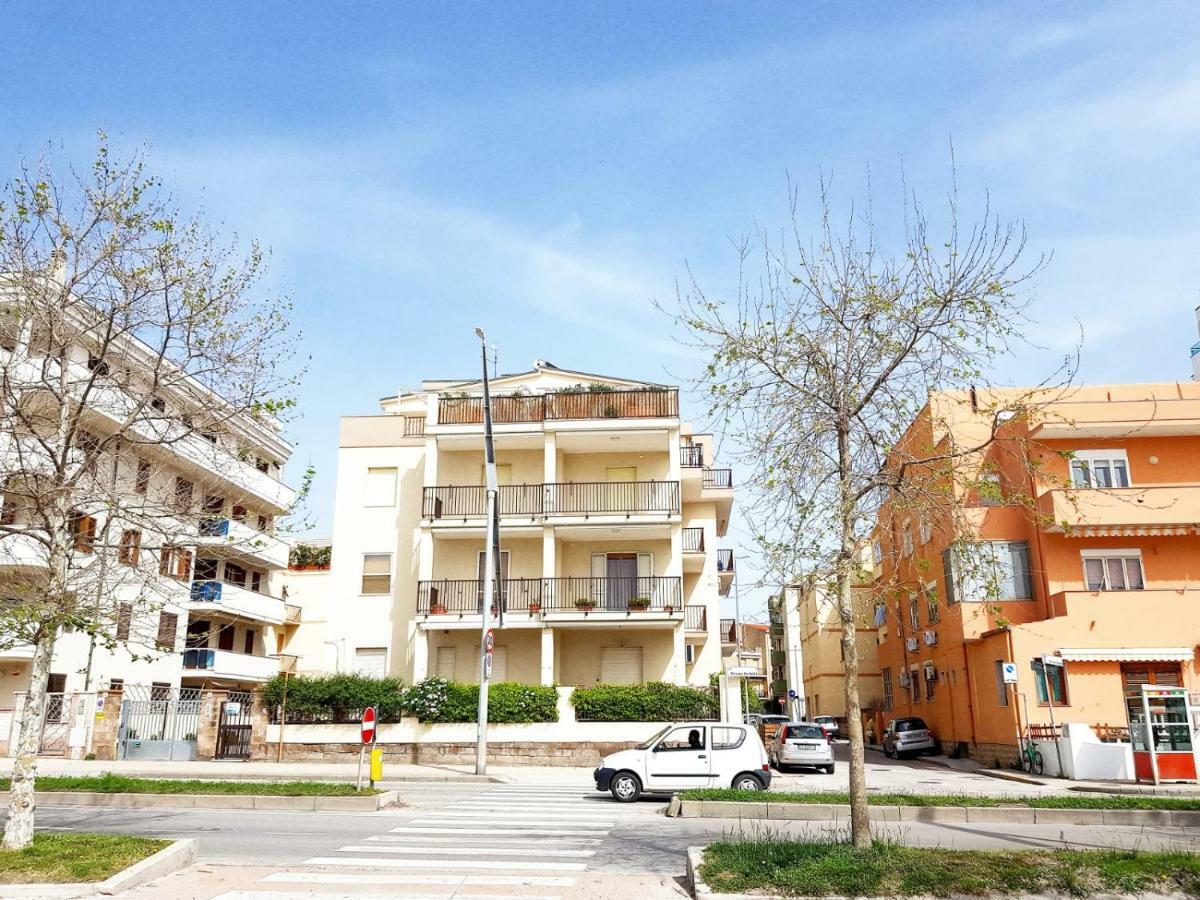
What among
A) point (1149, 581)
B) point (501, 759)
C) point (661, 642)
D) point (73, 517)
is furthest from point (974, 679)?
point (73, 517)

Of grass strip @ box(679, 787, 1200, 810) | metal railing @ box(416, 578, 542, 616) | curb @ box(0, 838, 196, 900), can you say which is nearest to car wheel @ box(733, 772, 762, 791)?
grass strip @ box(679, 787, 1200, 810)

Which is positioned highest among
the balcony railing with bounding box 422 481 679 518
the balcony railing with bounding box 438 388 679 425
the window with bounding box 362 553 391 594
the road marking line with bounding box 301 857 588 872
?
the balcony railing with bounding box 438 388 679 425

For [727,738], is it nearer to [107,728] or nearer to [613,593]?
[613,593]

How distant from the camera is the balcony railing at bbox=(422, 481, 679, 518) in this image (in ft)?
105

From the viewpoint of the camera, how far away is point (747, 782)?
681 inches

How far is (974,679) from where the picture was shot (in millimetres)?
29594

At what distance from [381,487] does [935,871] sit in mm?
29460

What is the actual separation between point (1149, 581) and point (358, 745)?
24.0 meters

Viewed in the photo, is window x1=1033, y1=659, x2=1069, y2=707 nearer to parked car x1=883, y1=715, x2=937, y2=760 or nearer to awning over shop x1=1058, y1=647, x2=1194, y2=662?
awning over shop x1=1058, y1=647, x2=1194, y2=662

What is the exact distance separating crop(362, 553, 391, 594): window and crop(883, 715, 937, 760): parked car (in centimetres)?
1891

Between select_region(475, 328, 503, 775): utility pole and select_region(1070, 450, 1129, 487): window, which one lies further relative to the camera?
select_region(1070, 450, 1129, 487): window

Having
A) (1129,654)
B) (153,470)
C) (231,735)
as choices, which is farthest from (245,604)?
(1129,654)

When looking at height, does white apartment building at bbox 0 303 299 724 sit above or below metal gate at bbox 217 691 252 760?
above

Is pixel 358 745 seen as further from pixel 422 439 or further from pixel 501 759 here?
pixel 422 439
